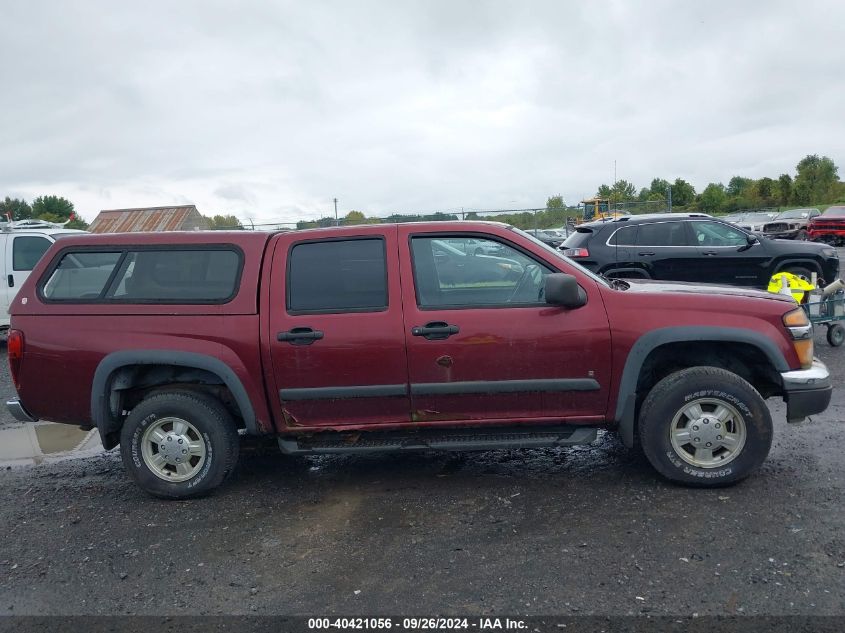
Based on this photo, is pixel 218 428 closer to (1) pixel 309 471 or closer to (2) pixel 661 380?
(1) pixel 309 471

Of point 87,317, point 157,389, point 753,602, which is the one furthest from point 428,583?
point 87,317

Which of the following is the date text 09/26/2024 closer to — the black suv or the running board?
the running board

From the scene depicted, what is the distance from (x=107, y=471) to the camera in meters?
5.47

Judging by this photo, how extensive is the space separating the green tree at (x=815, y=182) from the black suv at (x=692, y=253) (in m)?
47.7

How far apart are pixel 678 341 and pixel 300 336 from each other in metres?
2.40

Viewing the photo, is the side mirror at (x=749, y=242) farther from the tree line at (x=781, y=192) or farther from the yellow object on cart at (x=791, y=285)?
the tree line at (x=781, y=192)

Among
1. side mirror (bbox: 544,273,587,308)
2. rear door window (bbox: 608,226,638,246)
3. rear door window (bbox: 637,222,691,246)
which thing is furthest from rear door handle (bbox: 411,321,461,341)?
rear door window (bbox: 637,222,691,246)

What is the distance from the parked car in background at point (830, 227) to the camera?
26.0 metres

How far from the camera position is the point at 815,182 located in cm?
5397

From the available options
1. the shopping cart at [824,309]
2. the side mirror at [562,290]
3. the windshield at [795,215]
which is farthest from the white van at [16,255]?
the windshield at [795,215]

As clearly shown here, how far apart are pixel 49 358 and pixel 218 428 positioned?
4.07ft

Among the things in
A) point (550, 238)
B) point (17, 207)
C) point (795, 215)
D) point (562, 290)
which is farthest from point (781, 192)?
point (17, 207)

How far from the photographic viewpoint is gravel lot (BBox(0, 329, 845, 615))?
10.9 feet

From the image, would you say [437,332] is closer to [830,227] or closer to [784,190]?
[830,227]
